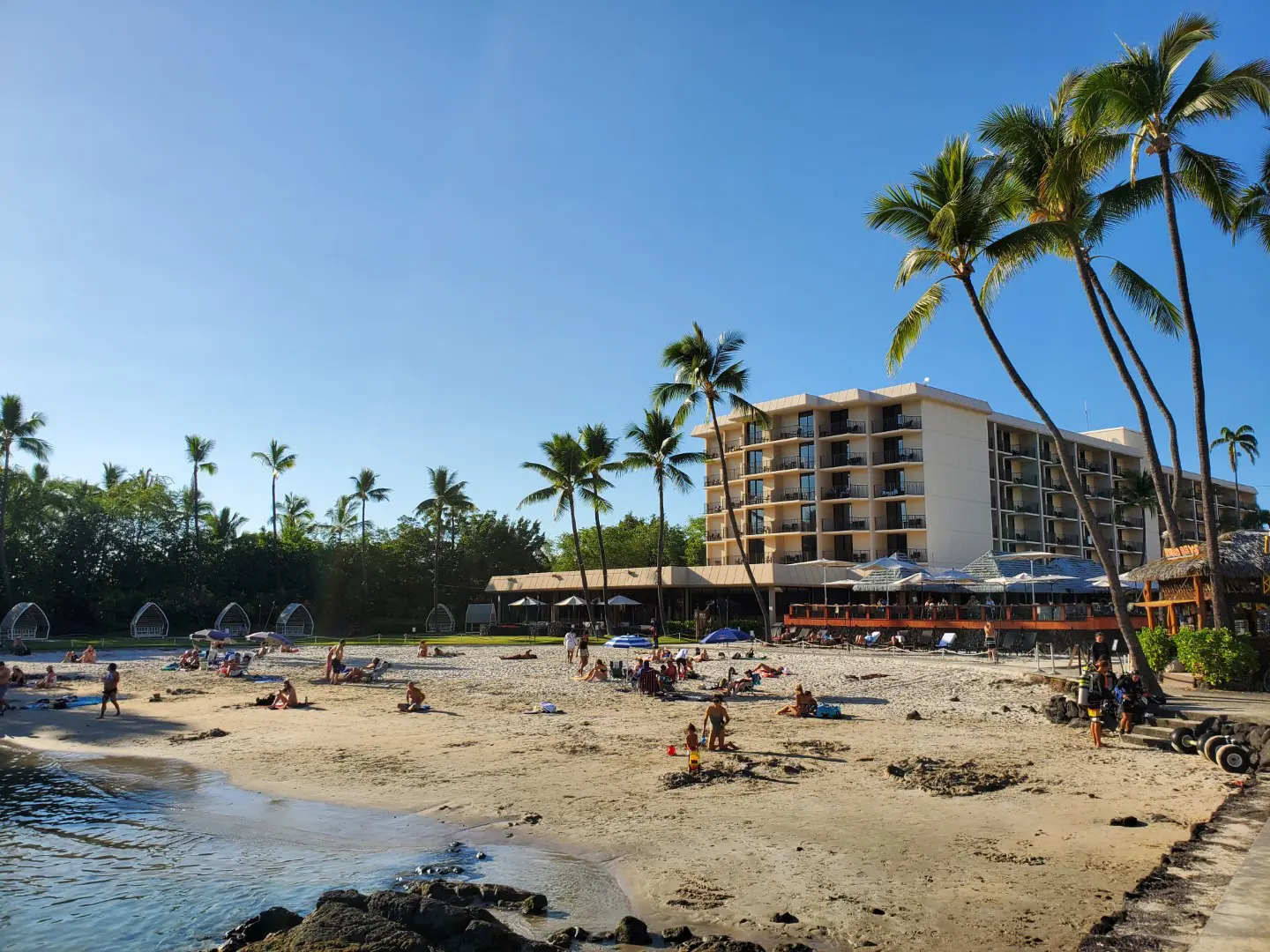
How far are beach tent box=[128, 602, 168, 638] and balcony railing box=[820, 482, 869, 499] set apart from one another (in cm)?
4343

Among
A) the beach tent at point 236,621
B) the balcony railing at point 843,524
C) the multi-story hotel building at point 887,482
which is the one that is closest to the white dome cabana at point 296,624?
the beach tent at point 236,621

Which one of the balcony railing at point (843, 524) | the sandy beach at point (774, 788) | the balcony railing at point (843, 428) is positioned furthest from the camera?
the balcony railing at point (843, 428)

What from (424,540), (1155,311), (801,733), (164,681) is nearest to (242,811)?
(801,733)

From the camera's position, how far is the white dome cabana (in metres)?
53.6

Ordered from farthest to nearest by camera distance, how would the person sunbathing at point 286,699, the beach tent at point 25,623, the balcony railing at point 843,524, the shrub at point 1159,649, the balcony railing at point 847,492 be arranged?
the balcony railing at point 847,492, the balcony railing at point 843,524, the beach tent at point 25,623, the person sunbathing at point 286,699, the shrub at point 1159,649

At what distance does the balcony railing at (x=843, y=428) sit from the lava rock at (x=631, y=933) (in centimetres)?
5299

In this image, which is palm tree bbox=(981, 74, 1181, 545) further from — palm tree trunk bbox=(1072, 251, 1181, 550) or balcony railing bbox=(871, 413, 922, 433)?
balcony railing bbox=(871, 413, 922, 433)

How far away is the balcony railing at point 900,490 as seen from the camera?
55.8 metres

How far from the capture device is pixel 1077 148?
17.7 meters

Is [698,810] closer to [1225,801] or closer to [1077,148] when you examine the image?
[1225,801]

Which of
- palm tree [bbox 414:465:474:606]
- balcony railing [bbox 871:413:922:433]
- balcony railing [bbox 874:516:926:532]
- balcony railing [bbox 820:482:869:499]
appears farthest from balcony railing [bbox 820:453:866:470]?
palm tree [bbox 414:465:474:606]

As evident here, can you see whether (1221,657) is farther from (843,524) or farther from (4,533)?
(4,533)

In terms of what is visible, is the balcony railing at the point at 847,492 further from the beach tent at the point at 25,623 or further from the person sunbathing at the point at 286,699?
the beach tent at the point at 25,623

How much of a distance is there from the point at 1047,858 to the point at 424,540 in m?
63.7
